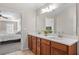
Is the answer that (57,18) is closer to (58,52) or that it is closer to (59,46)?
(59,46)

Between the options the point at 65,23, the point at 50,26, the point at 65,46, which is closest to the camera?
the point at 65,46

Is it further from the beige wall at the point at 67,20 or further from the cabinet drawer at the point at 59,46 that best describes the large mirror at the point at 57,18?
the cabinet drawer at the point at 59,46

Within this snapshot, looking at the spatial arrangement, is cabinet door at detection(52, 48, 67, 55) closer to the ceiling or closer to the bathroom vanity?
the bathroom vanity

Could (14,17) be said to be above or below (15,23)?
above

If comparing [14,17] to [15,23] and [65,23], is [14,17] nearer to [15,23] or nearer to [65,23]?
[15,23]

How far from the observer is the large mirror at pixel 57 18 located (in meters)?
1.54

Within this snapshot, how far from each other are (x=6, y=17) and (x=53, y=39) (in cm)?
92

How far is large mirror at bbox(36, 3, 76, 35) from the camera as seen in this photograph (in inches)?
60.4

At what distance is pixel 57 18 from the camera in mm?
1615

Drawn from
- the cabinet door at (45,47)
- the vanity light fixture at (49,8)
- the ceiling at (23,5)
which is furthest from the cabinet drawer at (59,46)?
the ceiling at (23,5)

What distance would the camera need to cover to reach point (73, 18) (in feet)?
5.00

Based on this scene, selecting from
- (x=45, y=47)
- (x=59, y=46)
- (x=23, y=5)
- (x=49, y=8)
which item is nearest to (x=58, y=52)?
(x=59, y=46)
